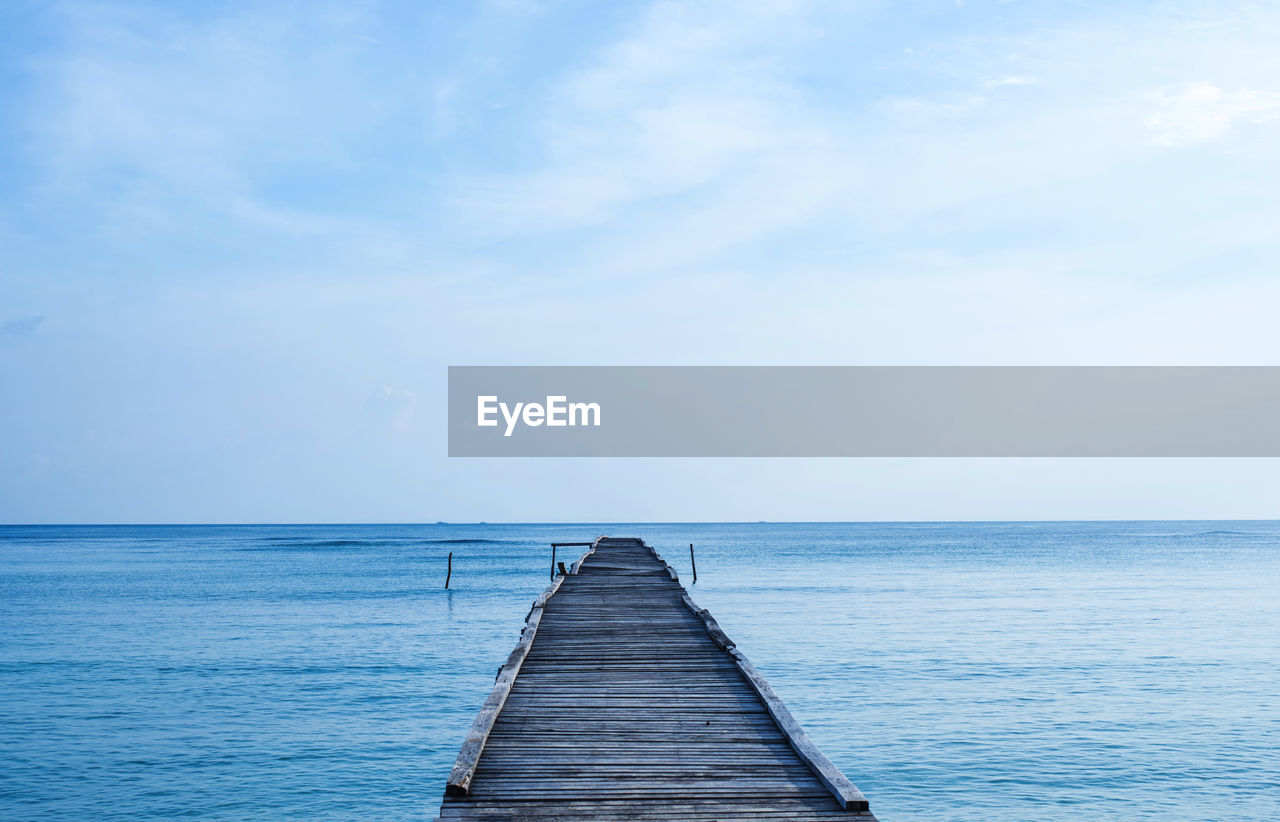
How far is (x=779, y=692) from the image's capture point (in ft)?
61.7

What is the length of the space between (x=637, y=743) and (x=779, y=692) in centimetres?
1103

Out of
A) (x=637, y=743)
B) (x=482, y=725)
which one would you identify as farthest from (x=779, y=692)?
(x=482, y=725)

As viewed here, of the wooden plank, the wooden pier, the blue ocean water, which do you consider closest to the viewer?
the wooden pier

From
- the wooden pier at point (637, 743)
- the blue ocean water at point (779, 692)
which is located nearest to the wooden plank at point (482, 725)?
the wooden pier at point (637, 743)

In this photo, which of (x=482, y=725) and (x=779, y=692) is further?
(x=779, y=692)

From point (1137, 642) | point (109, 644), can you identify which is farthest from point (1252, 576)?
point (109, 644)

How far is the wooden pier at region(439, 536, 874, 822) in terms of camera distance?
6.86m

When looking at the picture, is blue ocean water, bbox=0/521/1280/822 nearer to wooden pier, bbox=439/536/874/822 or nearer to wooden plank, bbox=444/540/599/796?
wooden plank, bbox=444/540/599/796

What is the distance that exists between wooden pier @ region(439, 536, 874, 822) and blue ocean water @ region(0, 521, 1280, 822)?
3111 millimetres

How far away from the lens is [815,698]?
1831 centimetres

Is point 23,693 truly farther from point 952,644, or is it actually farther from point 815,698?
point 952,644

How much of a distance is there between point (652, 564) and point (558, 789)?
23120 millimetres

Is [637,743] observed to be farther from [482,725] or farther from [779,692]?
[779,692]

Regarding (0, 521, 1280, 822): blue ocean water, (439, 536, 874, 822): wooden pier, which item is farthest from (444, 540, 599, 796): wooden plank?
(0, 521, 1280, 822): blue ocean water
